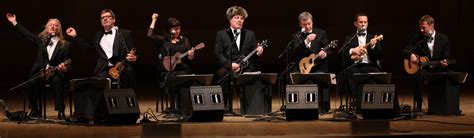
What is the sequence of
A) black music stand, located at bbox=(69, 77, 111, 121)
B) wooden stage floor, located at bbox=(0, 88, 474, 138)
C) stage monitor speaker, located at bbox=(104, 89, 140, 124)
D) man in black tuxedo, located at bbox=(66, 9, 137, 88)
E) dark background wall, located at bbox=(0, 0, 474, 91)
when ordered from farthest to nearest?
dark background wall, located at bbox=(0, 0, 474, 91) < man in black tuxedo, located at bbox=(66, 9, 137, 88) < black music stand, located at bbox=(69, 77, 111, 121) < stage monitor speaker, located at bbox=(104, 89, 140, 124) < wooden stage floor, located at bbox=(0, 88, 474, 138)

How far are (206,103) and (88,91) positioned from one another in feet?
4.83

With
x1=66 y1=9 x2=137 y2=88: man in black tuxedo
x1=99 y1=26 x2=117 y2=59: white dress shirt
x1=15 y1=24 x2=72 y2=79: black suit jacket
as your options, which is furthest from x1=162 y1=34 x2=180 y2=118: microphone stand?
x1=15 y1=24 x2=72 y2=79: black suit jacket

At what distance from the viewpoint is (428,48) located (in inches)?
450

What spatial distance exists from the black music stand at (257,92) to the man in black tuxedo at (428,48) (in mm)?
1799

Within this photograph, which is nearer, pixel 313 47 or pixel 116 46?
pixel 116 46

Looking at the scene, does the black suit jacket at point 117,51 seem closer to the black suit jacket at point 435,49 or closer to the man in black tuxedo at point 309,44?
the man in black tuxedo at point 309,44

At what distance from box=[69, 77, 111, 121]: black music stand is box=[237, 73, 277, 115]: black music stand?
1796 mm

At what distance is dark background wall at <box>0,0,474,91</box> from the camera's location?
19062mm

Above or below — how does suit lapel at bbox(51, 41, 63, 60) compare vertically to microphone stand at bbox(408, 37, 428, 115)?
above

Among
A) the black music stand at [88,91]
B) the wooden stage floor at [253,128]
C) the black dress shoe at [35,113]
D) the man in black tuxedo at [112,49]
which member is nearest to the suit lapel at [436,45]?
the wooden stage floor at [253,128]

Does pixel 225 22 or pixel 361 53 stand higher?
pixel 225 22

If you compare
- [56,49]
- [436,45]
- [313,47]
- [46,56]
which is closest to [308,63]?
[313,47]

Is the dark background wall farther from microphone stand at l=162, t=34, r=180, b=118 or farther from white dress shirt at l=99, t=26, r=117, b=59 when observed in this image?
white dress shirt at l=99, t=26, r=117, b=59

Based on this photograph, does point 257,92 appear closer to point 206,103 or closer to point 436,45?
point 206,103
